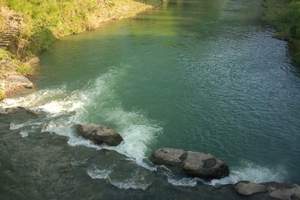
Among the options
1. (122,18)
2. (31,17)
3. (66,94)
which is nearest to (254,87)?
(66,94)

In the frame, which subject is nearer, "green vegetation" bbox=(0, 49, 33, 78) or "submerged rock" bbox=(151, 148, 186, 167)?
"submerged rock" bbox=(151, 148, 186, 167)

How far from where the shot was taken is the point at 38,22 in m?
59.0

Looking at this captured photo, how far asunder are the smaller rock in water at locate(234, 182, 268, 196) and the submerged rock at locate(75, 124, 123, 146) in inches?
373

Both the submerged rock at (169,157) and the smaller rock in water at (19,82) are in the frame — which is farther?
the smaller rock in water at (19,82)

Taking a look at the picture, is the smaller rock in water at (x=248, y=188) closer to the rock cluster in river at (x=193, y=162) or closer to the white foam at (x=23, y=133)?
the rock cluster in river at (x=193, y=162)

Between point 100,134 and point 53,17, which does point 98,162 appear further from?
point 53,17

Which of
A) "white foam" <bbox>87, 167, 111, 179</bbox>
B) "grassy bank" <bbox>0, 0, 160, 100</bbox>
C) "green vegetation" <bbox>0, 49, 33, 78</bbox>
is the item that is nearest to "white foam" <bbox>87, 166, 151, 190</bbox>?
"white foam" <bbox>87, 167, 111, 179</bbox>

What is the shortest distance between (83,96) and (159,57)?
1404cm

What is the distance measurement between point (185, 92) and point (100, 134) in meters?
12.2

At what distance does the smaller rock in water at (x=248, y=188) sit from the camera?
2655 cm

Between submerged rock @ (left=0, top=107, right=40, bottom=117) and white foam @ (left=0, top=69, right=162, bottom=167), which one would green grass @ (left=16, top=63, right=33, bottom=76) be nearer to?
white foam @ (left=0, top=69, right=162, bottom=167)

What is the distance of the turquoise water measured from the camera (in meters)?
32.4

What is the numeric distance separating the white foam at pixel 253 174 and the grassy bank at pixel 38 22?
22.2m

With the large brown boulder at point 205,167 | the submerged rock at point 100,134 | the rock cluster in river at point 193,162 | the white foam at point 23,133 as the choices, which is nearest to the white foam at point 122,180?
the rock cluster in river at point 193,162
